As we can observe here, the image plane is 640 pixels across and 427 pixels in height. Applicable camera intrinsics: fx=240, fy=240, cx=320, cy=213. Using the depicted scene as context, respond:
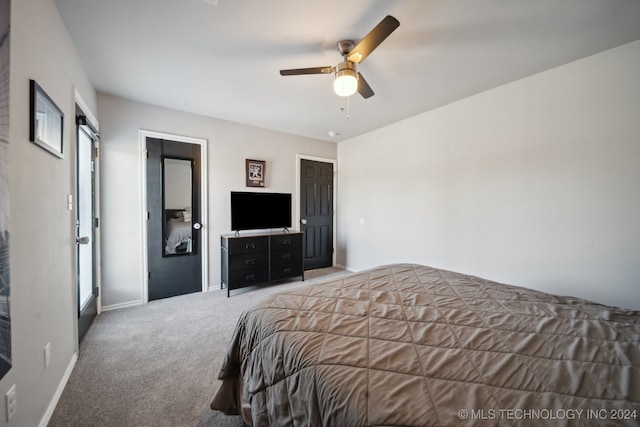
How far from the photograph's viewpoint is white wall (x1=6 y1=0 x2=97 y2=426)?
1114 mm

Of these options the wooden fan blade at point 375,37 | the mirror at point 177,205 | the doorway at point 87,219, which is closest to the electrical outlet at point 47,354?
the doorway at point 87,219

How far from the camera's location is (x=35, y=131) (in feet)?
4.14

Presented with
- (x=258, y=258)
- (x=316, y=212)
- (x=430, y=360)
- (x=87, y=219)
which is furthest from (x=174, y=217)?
(x=430, y=360)

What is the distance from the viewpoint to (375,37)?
1521mm

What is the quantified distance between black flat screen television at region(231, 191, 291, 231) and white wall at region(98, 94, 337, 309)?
182 mm

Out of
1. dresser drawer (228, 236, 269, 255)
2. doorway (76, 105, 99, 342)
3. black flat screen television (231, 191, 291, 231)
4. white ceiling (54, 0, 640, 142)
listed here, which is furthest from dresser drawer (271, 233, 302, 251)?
doorway (76, 105, 99, 342)

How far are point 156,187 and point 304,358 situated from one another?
3.09 metres

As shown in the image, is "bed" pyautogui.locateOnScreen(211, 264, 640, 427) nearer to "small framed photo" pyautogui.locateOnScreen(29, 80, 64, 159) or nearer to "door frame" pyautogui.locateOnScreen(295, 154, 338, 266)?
"small framed photo" pyautogui.locateOnScreen(29, 80, 64, 159)

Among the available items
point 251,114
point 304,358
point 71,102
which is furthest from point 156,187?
point 304,358

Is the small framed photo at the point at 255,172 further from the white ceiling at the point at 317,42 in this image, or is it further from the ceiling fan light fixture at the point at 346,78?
the ceiling fan light fixture at the point at 346,78

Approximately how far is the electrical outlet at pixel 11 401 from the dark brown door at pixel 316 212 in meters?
3.51

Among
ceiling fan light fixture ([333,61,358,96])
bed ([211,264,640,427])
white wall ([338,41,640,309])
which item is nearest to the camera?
bed ([211,264,640,427])

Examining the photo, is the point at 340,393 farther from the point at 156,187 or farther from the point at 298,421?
the point at 156,187

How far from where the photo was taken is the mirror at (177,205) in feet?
10.4
